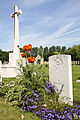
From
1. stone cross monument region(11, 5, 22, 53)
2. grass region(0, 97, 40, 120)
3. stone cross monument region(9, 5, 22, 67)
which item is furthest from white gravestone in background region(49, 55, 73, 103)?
stone cross monument region(11, 5, 22, 53)

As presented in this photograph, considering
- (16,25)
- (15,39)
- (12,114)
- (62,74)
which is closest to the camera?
(12,114)

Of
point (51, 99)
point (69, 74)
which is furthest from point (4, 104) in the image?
point (69, 74)

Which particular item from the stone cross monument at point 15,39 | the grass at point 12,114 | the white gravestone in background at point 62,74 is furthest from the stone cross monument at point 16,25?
the grass at point 12,114

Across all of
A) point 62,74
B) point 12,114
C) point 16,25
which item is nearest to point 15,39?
point 16,25

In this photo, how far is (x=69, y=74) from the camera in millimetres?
3252

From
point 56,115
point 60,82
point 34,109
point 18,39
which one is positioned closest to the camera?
point 56,115

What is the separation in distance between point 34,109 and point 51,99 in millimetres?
549

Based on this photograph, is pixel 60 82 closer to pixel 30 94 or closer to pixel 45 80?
pixel 45 80

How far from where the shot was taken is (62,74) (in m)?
3.41

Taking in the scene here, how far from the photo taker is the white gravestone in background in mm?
3264

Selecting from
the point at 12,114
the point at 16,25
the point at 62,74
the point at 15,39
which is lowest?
the point at 12,114

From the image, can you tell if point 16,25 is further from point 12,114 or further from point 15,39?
point 12,114

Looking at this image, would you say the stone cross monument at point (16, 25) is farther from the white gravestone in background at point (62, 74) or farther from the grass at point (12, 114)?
the grass at point (12, 114)

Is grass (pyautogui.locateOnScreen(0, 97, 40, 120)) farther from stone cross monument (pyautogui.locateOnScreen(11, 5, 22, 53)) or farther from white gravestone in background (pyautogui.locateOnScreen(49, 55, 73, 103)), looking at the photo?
stone cross monument (pyautogui.locateOnScreen(11, 5, 22, 53))
